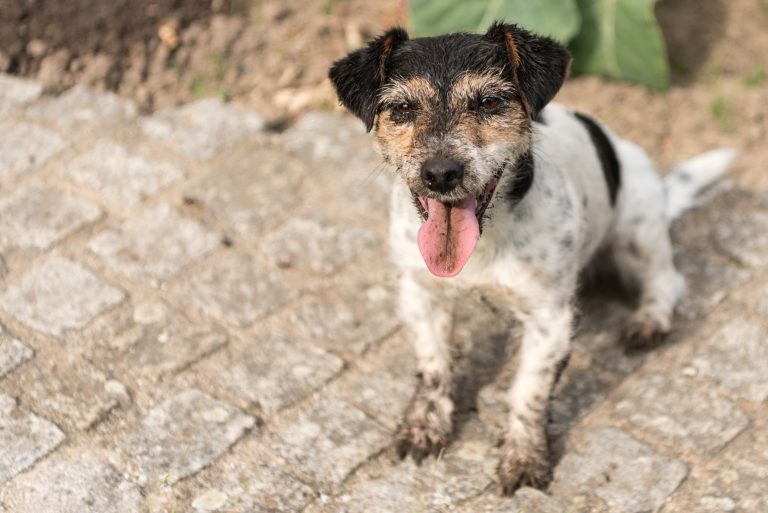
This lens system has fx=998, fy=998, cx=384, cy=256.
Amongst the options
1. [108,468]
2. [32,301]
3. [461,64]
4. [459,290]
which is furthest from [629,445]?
[32,301]

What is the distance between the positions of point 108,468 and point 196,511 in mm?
403

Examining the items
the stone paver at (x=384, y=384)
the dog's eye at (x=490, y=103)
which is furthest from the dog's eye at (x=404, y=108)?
the stone paver at (x=384, y=384)

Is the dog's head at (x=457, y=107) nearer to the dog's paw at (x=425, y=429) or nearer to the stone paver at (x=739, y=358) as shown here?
the dog's paw at (x=425, y=429)

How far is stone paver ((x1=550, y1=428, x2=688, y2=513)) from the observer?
3.67m

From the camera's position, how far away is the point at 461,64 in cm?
343

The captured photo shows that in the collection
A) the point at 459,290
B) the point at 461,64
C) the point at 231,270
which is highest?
the point at 461,64

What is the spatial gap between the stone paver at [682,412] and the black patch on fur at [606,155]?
0.84m

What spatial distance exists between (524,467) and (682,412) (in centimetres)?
81

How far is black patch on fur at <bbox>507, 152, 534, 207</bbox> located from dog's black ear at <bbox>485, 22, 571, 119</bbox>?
0.18m

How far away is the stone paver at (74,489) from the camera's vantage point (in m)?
3.52

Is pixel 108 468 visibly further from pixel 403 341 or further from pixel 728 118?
pixel 728 118

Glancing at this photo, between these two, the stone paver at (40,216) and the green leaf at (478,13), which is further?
the green leaf at (478,13)

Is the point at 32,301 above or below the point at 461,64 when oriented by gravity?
below

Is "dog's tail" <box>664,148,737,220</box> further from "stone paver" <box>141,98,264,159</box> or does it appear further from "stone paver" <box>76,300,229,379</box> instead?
"stone paver" <box>76,300,229,379</box>
